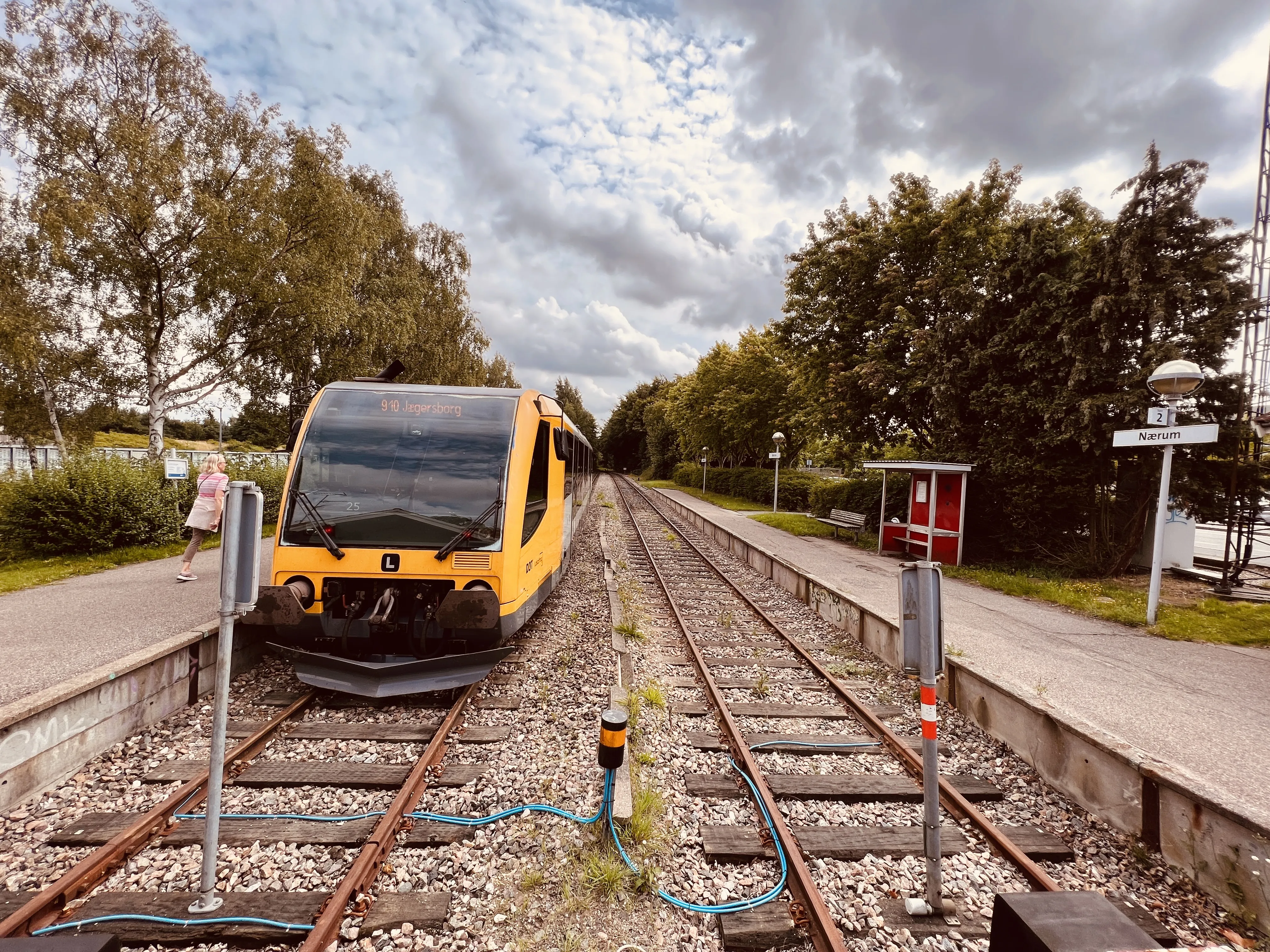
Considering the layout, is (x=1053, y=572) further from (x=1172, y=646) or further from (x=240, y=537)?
(x=240, y=537)

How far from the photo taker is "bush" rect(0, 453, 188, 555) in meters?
9.58

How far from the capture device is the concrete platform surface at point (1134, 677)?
13.4 feet

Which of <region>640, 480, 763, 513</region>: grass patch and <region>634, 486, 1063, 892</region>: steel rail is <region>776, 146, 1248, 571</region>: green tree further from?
<region>640, 480, 763, 513</region>: grass patch

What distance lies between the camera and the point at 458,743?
14.4 ft

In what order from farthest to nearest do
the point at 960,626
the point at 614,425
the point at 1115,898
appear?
the point at 614,425
the point at 960,626
the point at 1115,898

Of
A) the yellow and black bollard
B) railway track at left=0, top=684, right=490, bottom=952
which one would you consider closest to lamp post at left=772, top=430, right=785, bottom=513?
railway track at left=0, top=684, right=490, bottom=952

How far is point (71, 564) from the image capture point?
910cm

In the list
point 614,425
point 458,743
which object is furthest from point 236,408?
point 614,425

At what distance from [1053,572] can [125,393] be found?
23467 millimetres

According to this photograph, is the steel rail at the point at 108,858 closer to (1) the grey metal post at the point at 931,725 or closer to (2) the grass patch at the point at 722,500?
(1) the grey metal post at the point at 931,725

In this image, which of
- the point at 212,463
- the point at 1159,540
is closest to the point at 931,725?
the point at 1159,540

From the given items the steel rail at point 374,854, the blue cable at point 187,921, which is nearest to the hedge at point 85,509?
the steel rail at point 374,854

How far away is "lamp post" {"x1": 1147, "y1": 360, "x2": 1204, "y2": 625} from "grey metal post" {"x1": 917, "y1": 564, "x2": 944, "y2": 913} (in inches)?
271

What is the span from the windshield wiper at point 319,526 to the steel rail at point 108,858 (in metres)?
1.54
